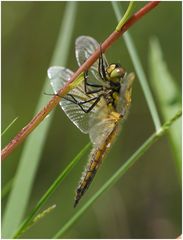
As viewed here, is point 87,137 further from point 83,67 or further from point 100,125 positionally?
point 83,67

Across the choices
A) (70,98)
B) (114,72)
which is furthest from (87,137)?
(114,72)

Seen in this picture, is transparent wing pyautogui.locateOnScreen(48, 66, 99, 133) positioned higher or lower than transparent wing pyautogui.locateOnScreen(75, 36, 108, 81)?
lower

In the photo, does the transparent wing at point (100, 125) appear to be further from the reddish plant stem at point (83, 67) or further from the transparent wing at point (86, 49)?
the reddish plant stem at point (83, 67)

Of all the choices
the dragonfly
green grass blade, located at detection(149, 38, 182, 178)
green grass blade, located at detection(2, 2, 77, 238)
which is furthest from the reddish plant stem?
green grass blade, located at detection(149, 38, 182, 178)

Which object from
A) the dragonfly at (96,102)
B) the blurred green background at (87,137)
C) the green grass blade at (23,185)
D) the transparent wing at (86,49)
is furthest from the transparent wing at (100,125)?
the blurred green background at (87,137)

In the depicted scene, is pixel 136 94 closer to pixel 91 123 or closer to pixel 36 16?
pixel 36 16

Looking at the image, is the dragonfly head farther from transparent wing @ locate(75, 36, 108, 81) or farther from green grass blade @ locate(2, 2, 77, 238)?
green grass blade @ locate(2, 2, 77, 238)

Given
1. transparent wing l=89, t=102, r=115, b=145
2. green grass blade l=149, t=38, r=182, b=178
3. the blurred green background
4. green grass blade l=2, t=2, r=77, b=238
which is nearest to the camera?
transparent wing l=89, t=102, r=115, b=145
